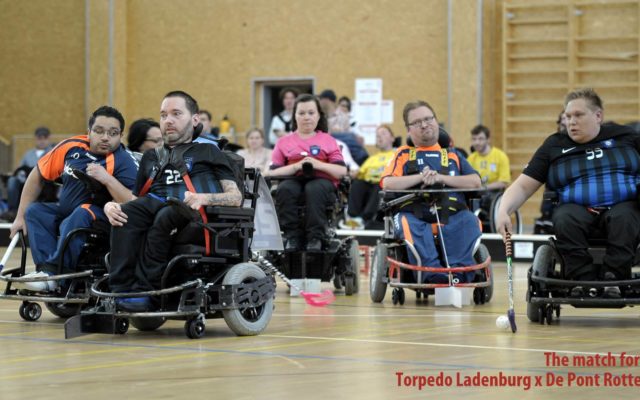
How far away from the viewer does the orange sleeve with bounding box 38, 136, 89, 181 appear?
22.1 ft

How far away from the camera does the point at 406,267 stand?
7.69m

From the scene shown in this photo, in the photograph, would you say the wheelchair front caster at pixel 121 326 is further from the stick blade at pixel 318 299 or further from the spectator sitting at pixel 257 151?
the spectator sitting at pixel 257 151

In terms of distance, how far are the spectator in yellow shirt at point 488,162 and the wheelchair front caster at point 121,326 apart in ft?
28.5

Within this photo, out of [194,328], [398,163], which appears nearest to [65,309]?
[194,328]

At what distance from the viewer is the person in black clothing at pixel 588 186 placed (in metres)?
6.32

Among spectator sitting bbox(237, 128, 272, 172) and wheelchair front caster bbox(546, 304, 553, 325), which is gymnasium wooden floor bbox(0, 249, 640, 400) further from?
spectator sitting bbox(237, 128, 272, 172)

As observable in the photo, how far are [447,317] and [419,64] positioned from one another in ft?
40.8

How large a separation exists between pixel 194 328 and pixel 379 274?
2350 millimetres

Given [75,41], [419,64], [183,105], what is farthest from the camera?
[75,41]

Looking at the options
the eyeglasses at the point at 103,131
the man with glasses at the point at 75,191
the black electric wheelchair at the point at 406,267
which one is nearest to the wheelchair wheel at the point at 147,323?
the man with glasses at the point at 75,191

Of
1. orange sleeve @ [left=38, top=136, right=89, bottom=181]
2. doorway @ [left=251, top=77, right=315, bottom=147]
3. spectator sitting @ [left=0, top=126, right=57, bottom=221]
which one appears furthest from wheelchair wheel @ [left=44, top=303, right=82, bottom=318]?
doorway @ [left=251, top=77, right=315, bottom=147]

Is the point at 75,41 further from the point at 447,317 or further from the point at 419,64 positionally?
the point at 447,317

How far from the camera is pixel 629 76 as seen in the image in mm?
17734

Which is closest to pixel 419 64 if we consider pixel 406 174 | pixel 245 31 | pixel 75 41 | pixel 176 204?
pixel 245 31
